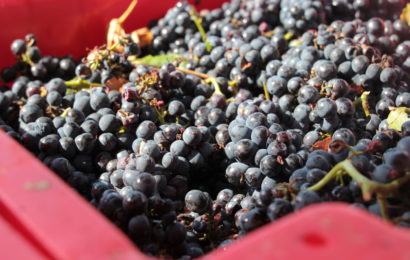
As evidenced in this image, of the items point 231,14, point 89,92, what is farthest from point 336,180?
point 231,14

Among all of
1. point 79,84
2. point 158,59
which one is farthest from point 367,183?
point 158,59

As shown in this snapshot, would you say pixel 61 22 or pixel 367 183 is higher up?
pixel 61 22

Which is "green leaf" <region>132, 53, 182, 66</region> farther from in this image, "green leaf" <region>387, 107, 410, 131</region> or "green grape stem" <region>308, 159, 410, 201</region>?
"green grape stem" <region>308, 159, 410, 201</region>

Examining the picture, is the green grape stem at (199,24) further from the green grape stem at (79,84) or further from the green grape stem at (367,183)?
the green grape stem at (367,183)

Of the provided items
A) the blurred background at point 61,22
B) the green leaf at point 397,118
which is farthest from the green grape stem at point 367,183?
the blurred background at point 61,22

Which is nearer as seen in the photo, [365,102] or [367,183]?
[367,183]

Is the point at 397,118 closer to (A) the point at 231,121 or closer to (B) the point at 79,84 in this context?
(A) the point at 231,121

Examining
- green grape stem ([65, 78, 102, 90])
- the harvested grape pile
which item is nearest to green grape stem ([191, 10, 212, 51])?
the harvested grape pile
